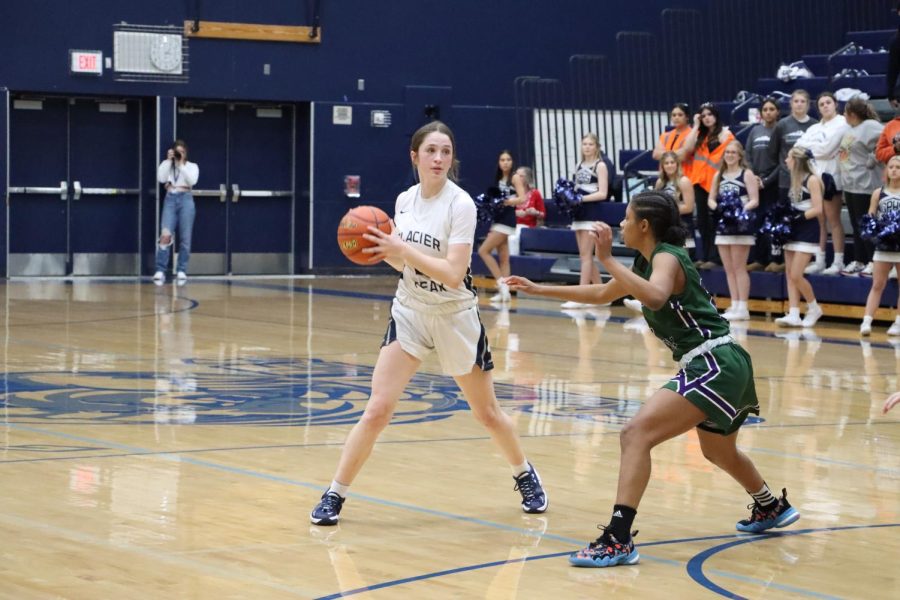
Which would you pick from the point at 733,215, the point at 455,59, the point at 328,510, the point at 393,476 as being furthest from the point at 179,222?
the point at 328,510

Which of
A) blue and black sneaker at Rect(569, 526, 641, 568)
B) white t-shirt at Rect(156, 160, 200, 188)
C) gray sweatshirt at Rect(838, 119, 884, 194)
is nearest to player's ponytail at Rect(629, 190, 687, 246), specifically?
blue and black sneaker at Rect(569, 526, 641, 568)

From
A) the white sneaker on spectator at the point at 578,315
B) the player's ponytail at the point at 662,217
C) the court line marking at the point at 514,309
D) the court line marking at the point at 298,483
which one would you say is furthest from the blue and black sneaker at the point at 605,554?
the white sneaker on spectator at the point at 578,315

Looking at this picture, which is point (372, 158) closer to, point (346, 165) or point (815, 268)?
point (346, 165)

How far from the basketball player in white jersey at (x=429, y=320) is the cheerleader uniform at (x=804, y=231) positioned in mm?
9922

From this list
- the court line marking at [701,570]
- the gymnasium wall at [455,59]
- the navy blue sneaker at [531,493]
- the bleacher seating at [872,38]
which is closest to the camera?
the court line marking at [701,570]

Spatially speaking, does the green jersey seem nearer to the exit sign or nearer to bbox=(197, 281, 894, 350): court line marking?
bbox=(197, 281, 894, 350): court line marking

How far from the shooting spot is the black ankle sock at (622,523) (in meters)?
5.43

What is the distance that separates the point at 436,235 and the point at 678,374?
1173mm

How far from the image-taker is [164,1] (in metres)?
21.5

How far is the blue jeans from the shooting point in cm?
2088

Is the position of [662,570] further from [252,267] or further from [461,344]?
[252,267]

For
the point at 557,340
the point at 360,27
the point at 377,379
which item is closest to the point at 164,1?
the point at 360,27

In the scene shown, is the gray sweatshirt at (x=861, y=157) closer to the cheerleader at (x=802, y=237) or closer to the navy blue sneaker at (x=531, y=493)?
the cheerleader at (x=802, y=237)

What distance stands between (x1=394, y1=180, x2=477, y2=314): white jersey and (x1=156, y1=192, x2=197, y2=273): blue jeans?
15.0 metres
